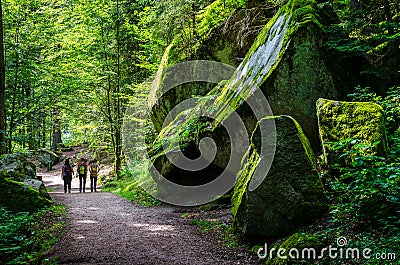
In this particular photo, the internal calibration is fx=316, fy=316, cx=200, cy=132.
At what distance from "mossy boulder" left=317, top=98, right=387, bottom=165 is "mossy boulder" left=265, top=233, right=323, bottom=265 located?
1941 mm

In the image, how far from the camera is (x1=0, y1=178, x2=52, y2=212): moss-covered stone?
9.03 metres

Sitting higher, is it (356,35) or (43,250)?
(356,35)

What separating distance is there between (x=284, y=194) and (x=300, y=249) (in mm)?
1258

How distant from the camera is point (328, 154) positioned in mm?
6977

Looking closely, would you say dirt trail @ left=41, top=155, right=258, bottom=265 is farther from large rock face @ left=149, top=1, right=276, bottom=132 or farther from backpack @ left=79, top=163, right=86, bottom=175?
large rock face @ left=149, top=1, right=276, bottom=132

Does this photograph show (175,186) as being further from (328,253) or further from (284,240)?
(328,253)

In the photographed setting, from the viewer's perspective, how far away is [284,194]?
6.01 m

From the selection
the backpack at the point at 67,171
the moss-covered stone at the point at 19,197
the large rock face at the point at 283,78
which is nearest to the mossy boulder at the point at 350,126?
the large rock face at the point at 283,78

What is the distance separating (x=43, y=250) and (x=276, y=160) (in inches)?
192

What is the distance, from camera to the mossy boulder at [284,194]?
5.95 meters

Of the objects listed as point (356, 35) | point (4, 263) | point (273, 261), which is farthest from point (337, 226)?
point (356, 35)

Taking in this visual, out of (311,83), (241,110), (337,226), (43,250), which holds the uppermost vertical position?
(311,83)

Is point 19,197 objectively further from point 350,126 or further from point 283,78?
point 350,126

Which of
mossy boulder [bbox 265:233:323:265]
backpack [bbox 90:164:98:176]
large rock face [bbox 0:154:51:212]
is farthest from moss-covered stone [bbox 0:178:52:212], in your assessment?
mossy boulder [bbox 265:233:323:265]
